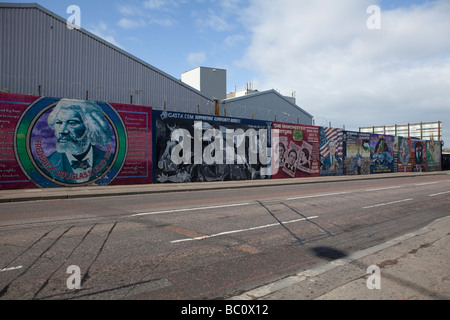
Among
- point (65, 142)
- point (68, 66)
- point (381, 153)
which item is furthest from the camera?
point (381, 153)

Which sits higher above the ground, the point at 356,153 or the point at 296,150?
the point at 296,150

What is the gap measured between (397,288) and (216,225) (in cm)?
415

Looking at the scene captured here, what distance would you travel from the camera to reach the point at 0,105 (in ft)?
45.2

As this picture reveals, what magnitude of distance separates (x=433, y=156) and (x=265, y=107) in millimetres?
29572

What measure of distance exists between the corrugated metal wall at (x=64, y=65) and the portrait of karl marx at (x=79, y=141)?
307cm

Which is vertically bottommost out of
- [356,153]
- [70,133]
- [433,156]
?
[433,156]

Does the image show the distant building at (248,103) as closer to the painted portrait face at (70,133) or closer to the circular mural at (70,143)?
the circular mural at (70,143)

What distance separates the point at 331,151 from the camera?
29.6m

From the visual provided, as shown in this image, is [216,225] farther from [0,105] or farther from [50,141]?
[0,105]

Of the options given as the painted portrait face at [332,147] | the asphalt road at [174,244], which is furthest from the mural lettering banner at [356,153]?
the asphalt road at [174,244]

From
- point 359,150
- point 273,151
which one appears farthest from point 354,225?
point 359,150
